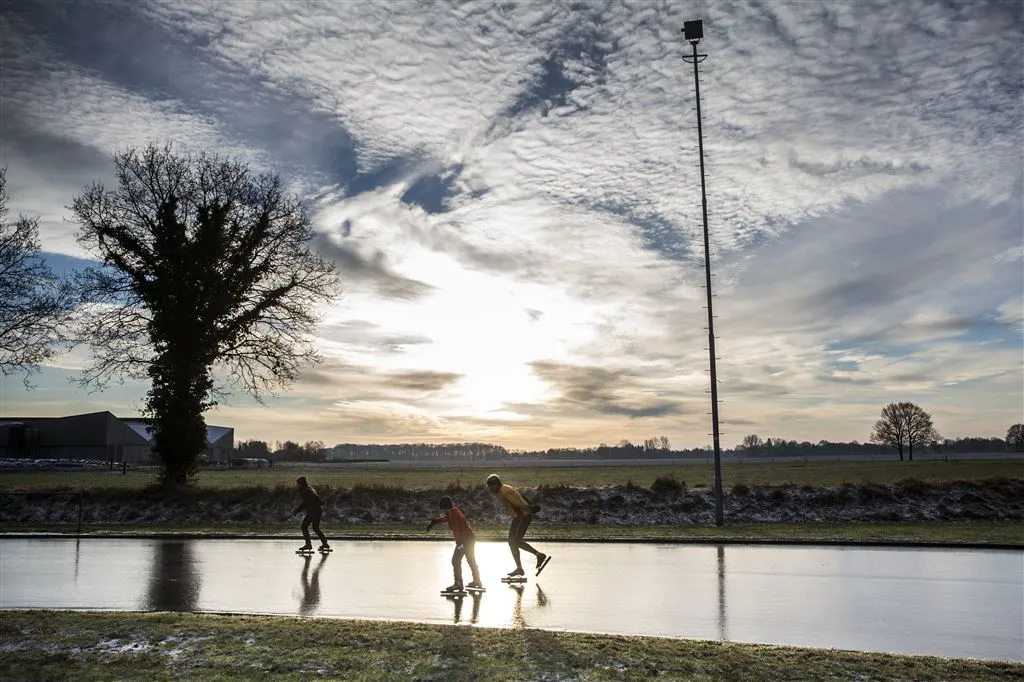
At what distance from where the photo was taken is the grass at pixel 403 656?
6957 millimetres

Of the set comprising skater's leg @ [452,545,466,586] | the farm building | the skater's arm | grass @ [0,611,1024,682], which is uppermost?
the farm building

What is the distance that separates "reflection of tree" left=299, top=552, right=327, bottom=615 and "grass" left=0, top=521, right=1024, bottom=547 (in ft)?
17.5

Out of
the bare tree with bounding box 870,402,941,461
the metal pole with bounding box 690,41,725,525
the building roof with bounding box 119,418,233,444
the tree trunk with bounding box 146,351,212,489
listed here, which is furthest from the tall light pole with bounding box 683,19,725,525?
the bare tree with bounding box 870,402,941,461

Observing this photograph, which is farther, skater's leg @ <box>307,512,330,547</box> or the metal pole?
the metal pole

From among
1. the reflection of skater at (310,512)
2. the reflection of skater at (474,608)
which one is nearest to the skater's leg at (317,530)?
the reflection of skater at (310,512)

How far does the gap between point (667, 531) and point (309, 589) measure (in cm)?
1244

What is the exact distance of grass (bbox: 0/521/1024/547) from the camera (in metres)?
18.9

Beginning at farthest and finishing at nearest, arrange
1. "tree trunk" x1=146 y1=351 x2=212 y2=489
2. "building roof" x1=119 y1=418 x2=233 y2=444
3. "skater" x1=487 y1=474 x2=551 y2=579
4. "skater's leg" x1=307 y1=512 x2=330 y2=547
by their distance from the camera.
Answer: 1. "building roof" x1=119 y1=418 x2=233 y2=444
2. "tree trunk" x1=146 y1=351 x2=212 y2=489
3. "skater's leg" x1=307 y1=512 x2=330 y2=547
4. "skater" x1=487 y1=474 x2=551 y2=579

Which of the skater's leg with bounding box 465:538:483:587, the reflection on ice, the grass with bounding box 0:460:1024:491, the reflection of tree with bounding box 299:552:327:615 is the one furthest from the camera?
the grass with bounding box 0:460:1024:491

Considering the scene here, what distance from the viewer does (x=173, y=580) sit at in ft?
42.8

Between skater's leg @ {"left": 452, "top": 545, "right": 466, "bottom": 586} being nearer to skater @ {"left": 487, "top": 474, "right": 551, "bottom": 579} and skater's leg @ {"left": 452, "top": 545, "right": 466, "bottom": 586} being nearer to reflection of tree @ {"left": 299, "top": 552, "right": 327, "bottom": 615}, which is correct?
skater @ {"left": 487, "top": 474, "right": 551, "bottom": 579}

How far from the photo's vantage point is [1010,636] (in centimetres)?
875

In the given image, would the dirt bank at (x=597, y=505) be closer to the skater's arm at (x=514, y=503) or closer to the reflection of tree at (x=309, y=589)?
the reflection of tree at (x=309, y=589)

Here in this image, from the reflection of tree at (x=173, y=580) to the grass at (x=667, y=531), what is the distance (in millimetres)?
3469
